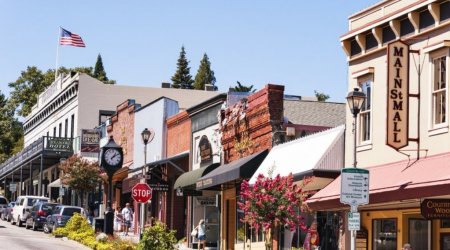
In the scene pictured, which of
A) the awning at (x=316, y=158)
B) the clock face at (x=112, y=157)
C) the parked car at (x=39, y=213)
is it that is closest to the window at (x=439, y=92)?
the awning at (x=316, y=158)

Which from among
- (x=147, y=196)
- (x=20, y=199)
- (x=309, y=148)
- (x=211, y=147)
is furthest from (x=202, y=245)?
(x=20, y=199)

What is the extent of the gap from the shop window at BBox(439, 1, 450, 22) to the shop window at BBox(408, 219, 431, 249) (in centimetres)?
492

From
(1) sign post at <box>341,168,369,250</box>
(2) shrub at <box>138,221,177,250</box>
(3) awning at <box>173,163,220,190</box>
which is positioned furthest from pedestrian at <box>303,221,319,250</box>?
(3) awning at <box>173,163,220,190</box>

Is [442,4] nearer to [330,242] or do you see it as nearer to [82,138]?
[330,242]

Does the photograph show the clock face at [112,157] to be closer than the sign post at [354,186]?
No

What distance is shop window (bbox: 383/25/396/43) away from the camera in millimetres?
23328

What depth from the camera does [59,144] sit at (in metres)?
67.6

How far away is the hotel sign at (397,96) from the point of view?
69.9 feet

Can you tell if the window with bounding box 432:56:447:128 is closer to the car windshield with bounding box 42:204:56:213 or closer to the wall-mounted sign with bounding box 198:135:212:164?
the wall-mounted sign with bounding box 198:135:212:164

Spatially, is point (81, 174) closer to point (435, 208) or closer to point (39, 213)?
point (39, 213)

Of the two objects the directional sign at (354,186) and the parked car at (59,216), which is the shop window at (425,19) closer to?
the directional sign at (354,186)

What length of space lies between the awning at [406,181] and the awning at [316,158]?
138 cm

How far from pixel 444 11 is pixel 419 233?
5.46 meters

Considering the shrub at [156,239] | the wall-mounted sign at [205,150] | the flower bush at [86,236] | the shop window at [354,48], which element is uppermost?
the shop window at [354,48]
